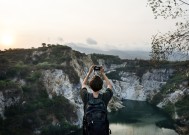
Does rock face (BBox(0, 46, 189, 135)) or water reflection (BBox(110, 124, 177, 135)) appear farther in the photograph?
water reflection (BBox(110, 124, 177, 135))

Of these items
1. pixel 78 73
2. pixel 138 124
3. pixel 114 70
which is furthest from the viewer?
pixel 114 70

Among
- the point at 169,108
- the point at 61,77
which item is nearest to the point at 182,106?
the point at 169,108

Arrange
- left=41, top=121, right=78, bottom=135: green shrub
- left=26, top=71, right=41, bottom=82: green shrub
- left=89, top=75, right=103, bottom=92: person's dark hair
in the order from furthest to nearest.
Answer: left=26, top=71, right=41, bottom=82: green shrub → left=41, top=121, right=78, bottom=135: green shrub → left=89, top=75, right=103, bottom=92: person's dark hair

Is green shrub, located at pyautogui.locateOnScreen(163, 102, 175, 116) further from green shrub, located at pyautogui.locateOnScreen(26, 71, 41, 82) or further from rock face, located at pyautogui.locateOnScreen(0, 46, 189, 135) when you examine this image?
green shrub, located at pyautogui.locateOnScreen(26, 71, 41, 82)

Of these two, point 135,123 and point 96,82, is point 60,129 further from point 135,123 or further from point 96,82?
point 96,82

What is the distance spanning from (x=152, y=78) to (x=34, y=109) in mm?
110819

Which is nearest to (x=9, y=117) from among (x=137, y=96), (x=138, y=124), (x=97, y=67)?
(x=138, y=124)

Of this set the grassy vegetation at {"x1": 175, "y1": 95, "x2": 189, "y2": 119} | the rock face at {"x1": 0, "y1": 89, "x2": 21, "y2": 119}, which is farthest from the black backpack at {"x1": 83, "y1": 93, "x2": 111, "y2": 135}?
the grassy vegetation at {"x1": 175, "y1": 95, "x2": 189, "y2": 119}

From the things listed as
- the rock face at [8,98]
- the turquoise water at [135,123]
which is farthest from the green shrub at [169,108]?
the rock face at [8,98]

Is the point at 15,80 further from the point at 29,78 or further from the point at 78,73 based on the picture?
the point at 78,73

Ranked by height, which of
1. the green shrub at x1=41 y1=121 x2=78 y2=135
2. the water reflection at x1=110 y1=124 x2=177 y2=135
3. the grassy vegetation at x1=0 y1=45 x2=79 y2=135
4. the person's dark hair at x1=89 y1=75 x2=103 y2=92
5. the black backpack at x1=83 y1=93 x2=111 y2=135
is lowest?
the water reflection at x1=110 y1=124 x2=177 y2=135

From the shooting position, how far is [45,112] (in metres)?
85.0

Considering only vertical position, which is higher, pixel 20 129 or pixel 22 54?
pixel 22 54

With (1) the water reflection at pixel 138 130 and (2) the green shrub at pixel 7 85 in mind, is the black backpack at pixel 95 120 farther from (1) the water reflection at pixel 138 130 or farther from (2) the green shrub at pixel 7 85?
(1) the water reflection at pixel 138 130
